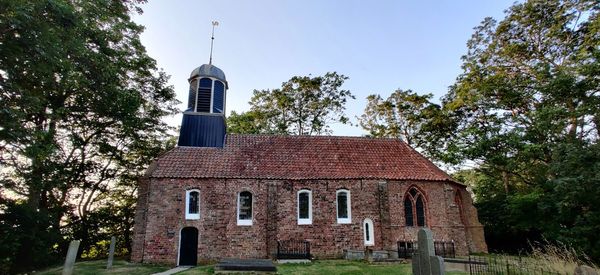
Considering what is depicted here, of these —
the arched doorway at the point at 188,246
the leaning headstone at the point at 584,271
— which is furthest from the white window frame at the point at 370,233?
the leaning headstone at the point at 584,271

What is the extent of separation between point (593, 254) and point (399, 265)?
8.37 metres

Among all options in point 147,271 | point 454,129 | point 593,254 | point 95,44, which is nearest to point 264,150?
point 147,271

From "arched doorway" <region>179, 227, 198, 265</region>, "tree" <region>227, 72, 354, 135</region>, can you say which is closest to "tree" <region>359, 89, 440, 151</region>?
"tree" <region>227, 72, 354, 135</region>

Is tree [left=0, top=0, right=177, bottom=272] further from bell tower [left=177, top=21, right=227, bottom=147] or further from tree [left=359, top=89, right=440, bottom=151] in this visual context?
tree [left=359, top=89, right=440, bottom=151]

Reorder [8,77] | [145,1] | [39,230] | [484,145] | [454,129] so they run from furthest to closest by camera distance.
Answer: [454,129] < [484,145] < [145,1] < [39,230] < [8,77]

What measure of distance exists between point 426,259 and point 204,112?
17.5m

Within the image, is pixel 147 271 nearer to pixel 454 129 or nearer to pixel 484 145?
pixel 484 145

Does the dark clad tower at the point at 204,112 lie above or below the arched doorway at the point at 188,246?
above

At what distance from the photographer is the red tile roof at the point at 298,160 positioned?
19.0m

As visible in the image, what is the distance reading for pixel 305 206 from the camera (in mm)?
19172

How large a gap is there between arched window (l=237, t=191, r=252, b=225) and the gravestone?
1256 centimetres

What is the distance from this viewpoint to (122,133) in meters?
21.3

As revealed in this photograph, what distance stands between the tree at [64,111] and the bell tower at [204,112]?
2887 millimetres

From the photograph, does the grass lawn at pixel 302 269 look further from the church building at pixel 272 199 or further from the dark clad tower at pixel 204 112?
the dark clad tower at pixel 204 112
